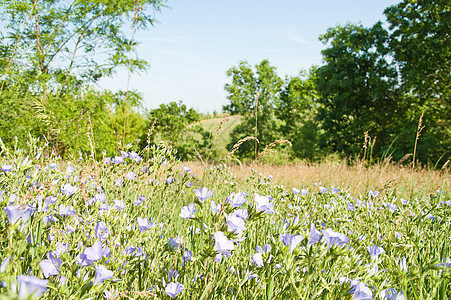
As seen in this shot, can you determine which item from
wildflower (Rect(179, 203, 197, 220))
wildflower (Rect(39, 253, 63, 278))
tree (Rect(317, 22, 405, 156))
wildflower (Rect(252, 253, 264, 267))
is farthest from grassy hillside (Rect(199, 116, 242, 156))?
tree (Rect(317, 22, 405, 156))

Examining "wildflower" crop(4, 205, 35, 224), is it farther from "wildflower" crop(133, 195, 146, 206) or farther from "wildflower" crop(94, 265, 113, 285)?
"wildflower" crop(133, 195, 146, 206)

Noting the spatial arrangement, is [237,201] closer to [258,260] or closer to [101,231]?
[258,260]

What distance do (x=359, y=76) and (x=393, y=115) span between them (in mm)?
2407

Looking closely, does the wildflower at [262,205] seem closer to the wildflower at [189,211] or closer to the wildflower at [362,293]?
the wildflower at [189,211]

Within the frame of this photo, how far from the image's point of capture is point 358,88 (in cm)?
1431

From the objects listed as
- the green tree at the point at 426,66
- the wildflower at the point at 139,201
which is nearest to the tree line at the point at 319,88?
the green tree at the point at 426,66

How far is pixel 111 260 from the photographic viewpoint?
36.9 inches

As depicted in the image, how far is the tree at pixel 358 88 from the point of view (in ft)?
44.7

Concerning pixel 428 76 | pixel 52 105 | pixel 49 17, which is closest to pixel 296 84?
pixel 428 76

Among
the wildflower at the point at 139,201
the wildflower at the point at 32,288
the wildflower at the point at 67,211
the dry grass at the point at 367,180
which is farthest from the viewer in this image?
the dry grass at the point at 367,180

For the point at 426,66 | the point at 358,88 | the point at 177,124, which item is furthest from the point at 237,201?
the point at 358,88

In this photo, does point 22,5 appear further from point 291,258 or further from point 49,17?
point 291,258

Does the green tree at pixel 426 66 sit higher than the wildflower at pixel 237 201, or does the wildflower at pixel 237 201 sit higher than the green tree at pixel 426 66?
the green tree at pixel 426 66

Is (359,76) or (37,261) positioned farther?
(359,76)
